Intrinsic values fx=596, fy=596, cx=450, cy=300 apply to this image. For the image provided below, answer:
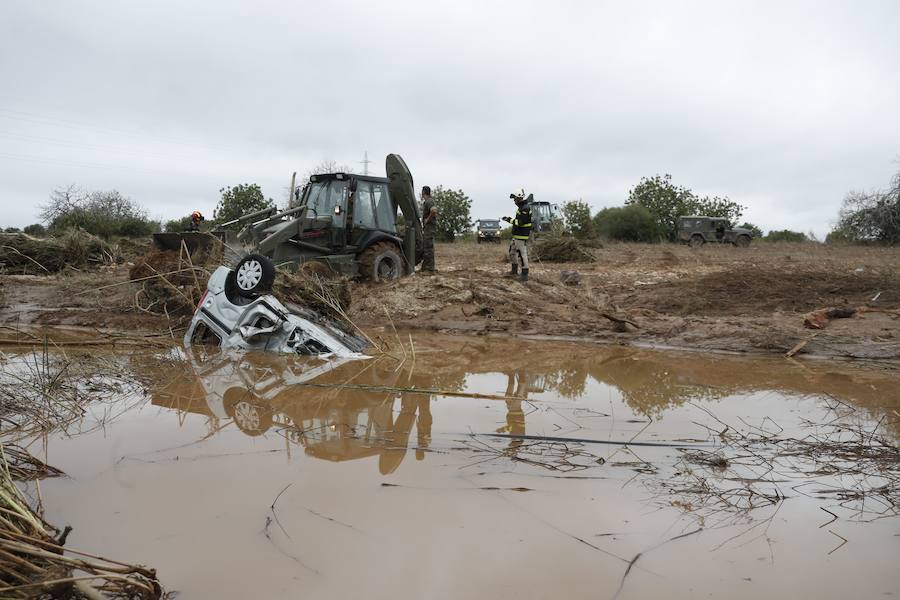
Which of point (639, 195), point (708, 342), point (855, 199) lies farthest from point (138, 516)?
point (639, 195)

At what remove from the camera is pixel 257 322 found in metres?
6.77

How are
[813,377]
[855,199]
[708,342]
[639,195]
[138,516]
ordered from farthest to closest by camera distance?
[639,195]
[855,199]
[708,342]
[813,377]
[138,516]

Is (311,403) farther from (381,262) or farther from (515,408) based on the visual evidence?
(381,262)

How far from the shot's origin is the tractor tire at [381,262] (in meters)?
11.2

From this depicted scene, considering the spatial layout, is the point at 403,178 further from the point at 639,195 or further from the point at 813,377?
the point at 639,195

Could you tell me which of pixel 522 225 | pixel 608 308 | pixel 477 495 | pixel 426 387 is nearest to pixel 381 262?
pixel 522 225

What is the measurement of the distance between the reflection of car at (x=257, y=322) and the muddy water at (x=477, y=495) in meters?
1.54

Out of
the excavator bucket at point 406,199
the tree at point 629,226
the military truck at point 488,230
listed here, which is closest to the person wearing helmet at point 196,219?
the excavator bucket at point 406,199

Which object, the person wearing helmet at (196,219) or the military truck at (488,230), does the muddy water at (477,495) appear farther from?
the military truck at (488,230)

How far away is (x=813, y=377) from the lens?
223 inches

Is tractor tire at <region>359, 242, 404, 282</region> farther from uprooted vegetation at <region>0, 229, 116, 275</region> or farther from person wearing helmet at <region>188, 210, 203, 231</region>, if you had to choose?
uprooted vegetation at <region>0, 229, 116, 275</region>

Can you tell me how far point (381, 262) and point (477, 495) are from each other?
9.15m

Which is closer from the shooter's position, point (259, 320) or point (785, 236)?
point (259, 320)

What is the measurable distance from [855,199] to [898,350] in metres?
32.2
